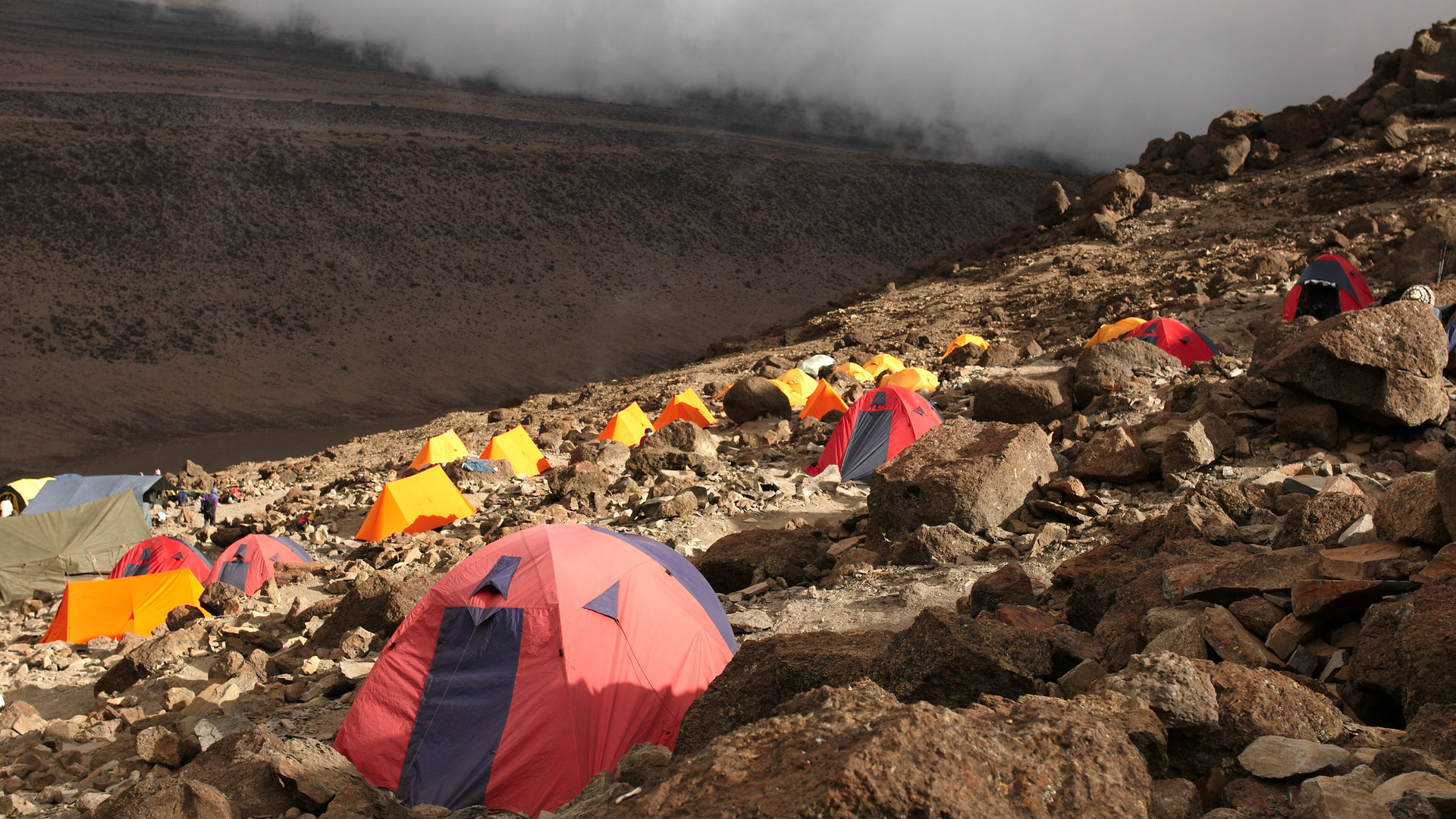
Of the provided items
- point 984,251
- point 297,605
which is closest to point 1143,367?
point 297,605

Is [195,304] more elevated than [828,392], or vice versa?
[828,392]

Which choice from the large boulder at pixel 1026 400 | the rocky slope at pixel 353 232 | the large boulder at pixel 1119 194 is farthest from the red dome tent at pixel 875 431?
the rocky slope at pixel 353 232

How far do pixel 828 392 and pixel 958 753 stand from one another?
13.9 m

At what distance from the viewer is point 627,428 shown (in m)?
17.2

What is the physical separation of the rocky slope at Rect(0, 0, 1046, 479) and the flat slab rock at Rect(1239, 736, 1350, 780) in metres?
32.3

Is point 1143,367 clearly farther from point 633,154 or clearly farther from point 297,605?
point 633,154

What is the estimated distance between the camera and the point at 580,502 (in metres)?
11.7

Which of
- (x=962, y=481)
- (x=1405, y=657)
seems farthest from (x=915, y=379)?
(x=1405, y=657)

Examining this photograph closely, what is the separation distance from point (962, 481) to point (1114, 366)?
459 centimetres

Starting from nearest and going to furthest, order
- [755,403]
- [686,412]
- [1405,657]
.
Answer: [1405,657], [755,403], [686,412]

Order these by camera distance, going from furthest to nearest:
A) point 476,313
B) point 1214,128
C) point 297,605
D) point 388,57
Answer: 1. point 388,57
2. point 476,313
3. point 1214,128
4. point 297,605

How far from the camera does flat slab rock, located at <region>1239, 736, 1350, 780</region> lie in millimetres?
2686

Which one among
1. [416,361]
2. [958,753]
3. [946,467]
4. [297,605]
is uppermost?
[958,753]

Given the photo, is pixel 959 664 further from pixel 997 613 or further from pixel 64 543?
pixel 64 543
